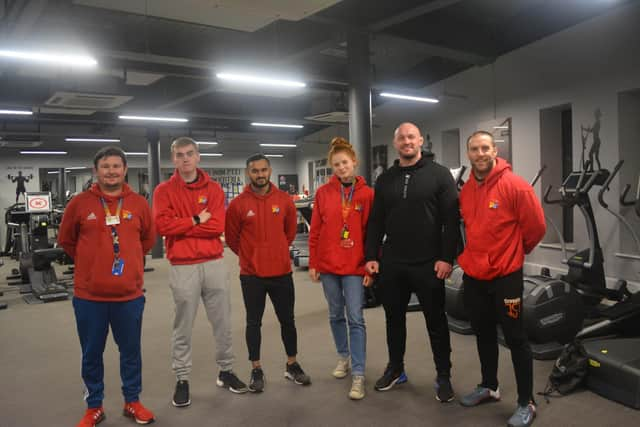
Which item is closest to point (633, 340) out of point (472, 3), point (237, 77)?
point (237, 77)

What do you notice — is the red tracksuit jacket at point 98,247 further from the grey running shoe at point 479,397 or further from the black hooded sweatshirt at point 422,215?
the grey running shoe at point 479,397

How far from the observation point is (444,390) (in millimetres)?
3148

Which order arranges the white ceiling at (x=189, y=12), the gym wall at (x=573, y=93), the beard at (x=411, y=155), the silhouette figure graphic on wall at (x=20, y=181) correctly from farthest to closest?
1. the silhouette figure graphic on wall at (x=20, y=181)
2. the gym wall at (x=573, y=93)
3. the white ceiling at (x=189, y=12)
4. the beard at (x=411, y=155)

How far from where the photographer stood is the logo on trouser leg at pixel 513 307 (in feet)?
8.95

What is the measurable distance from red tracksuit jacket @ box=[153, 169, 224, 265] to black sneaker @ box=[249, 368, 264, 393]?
86 centimetres

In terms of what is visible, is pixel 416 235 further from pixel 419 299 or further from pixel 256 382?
pixel 256 382

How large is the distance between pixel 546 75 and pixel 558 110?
589mm

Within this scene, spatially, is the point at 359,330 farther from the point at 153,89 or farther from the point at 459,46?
the point at 153,89

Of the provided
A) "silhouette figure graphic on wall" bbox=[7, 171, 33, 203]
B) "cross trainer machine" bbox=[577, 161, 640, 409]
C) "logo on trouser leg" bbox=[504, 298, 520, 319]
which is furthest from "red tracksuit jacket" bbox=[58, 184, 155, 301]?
"silhouette figure graphic on wall" bbox=[7, 171, 33, 203]

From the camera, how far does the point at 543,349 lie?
3842 millimetres

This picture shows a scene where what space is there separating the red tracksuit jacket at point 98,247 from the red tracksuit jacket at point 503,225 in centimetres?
195

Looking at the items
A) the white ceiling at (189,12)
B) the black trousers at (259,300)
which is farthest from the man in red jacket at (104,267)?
the white ceiling at (189,12)

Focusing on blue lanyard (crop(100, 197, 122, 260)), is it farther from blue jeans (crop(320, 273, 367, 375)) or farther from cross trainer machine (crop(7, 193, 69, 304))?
cross trainer machine (crop(7, 193, 69, 304))

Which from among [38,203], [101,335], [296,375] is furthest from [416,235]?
[38,203]
